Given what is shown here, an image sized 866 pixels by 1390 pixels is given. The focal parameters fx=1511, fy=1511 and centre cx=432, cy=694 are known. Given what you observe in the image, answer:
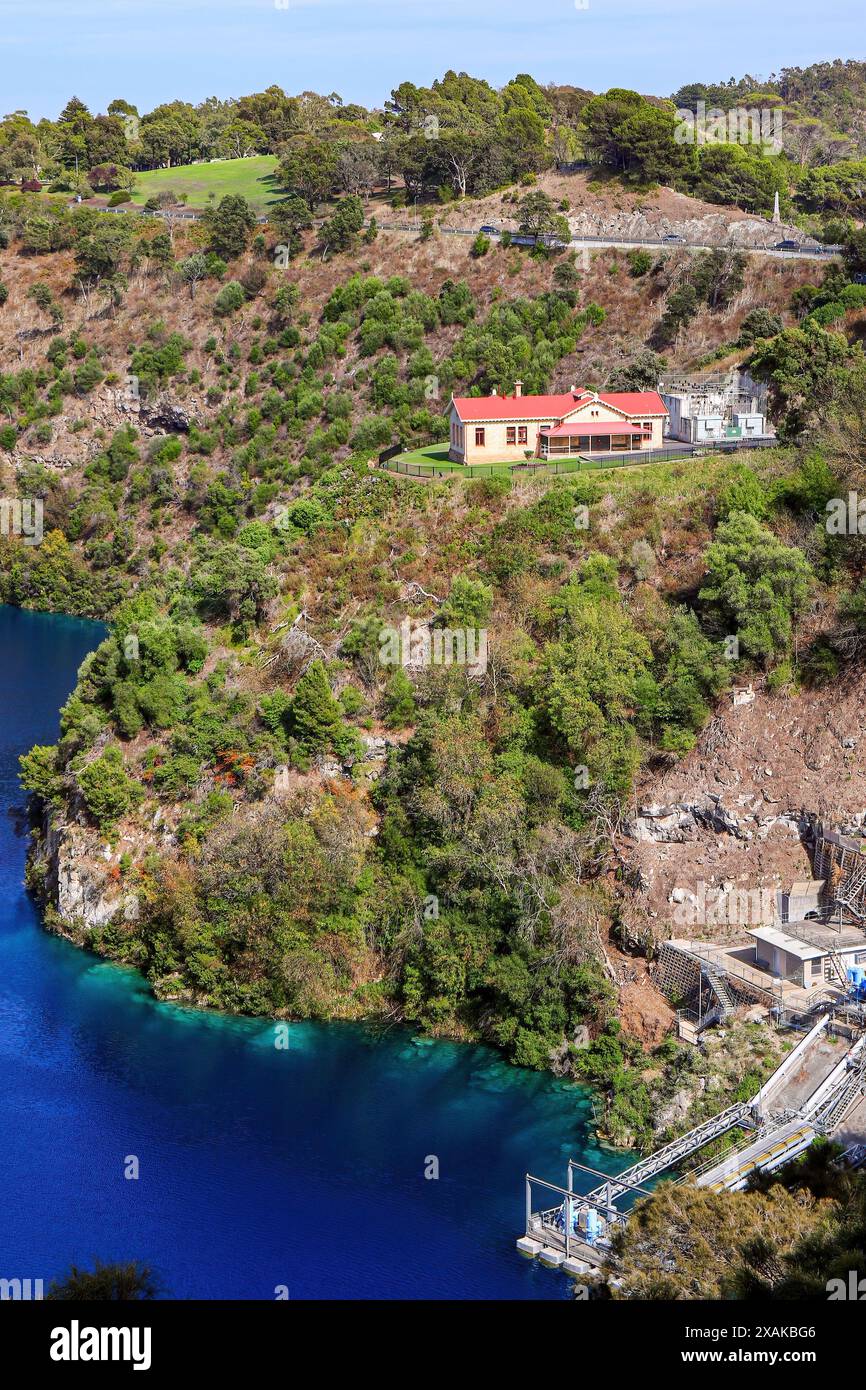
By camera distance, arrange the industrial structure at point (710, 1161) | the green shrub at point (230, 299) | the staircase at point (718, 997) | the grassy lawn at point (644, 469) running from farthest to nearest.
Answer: the green shrub at point (230, 299) < the grassy lawn at point (644, 469) < the staircase at point (718, 997) < the industrial structure at point (710, 1161)

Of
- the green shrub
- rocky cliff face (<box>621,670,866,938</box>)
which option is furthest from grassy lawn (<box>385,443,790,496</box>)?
the green shrub

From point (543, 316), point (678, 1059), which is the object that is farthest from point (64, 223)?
point (678, 1059)

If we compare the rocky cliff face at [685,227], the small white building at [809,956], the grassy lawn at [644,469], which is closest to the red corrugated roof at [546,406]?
the grassy lawn at [644,469]

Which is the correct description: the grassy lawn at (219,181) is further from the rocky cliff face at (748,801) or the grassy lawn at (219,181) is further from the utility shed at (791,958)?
the utility shed at (791,958)

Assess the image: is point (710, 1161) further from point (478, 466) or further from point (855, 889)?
point (478, 466)

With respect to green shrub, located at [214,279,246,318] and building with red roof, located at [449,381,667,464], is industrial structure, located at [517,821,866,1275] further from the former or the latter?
green shrub, located at [214,279,246,318]

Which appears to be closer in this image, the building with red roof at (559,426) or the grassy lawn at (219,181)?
the building with red roof at (559,426)

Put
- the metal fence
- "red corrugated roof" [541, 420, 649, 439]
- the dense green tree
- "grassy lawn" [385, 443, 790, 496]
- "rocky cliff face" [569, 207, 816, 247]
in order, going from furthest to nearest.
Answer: "rocky cliff face" [569, 207, 816, 247] < "red corrugated roof" [541, 420, 649, 439] < the metal fence < "grassy lawn" [385, 443, 790, 496] < the dense green tree

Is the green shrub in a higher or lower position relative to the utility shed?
higher

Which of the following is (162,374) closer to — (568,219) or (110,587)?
(110,587)

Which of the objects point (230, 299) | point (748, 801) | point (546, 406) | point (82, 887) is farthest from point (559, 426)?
point (230, 299)
